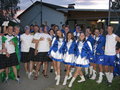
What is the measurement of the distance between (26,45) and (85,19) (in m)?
17.6

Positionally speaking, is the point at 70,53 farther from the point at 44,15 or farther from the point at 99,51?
the point at 44,15

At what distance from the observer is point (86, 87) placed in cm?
802

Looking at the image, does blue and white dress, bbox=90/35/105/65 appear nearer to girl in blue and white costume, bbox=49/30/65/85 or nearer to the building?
girl in blue and white costume, bbox=49/30/65/85

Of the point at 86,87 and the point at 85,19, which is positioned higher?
the point at 85,19

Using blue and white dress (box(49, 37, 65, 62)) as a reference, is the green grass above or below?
below

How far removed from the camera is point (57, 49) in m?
8.59

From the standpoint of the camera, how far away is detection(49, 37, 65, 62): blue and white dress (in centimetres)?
852

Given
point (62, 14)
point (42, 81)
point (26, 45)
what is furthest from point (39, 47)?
point (62, 14)

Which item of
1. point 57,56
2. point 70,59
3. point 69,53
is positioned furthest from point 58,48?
point 70,59

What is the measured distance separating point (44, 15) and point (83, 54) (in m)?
20.8

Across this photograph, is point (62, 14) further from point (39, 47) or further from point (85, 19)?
point (39, 47)

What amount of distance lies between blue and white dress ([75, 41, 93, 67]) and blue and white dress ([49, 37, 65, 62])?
24.4 inches

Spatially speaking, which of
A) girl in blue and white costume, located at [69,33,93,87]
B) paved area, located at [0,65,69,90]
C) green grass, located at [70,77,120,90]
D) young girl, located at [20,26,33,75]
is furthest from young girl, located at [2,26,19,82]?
green grass, located at [70,77,120,90]

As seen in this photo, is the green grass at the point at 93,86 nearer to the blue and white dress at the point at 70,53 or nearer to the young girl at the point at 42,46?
the blue and white dress at the point at 70,53
